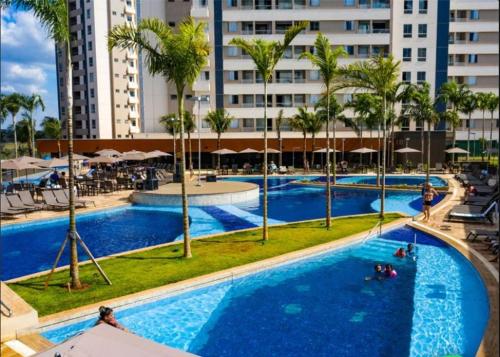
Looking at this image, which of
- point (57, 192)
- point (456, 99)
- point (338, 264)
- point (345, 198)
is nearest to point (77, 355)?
point (338, 264)

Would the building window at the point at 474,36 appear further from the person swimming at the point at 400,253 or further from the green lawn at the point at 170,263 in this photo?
the person swimming at the point at 400,253

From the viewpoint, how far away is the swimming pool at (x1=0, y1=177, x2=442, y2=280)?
1731 centimetres

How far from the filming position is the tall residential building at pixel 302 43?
2208 inches

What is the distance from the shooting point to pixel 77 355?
5.12 m

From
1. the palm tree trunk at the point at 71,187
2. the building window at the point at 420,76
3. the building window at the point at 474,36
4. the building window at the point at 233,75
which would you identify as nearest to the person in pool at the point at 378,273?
the palm tree trunk at the point at 71,187

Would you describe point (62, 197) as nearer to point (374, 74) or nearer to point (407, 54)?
point (374, 74)

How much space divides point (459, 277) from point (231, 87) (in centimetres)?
4697

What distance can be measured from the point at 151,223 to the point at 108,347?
18.1 m

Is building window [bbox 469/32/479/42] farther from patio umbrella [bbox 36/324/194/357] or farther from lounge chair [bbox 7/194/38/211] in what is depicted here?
patio umbrella [bbox 36/324/194/357]

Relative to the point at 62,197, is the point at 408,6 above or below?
above

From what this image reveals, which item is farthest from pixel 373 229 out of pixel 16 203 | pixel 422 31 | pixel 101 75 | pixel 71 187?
pixel 101 75

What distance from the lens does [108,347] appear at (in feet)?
17.4

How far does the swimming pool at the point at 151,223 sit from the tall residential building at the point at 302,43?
26687mm

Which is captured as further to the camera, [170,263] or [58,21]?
[170,263]
